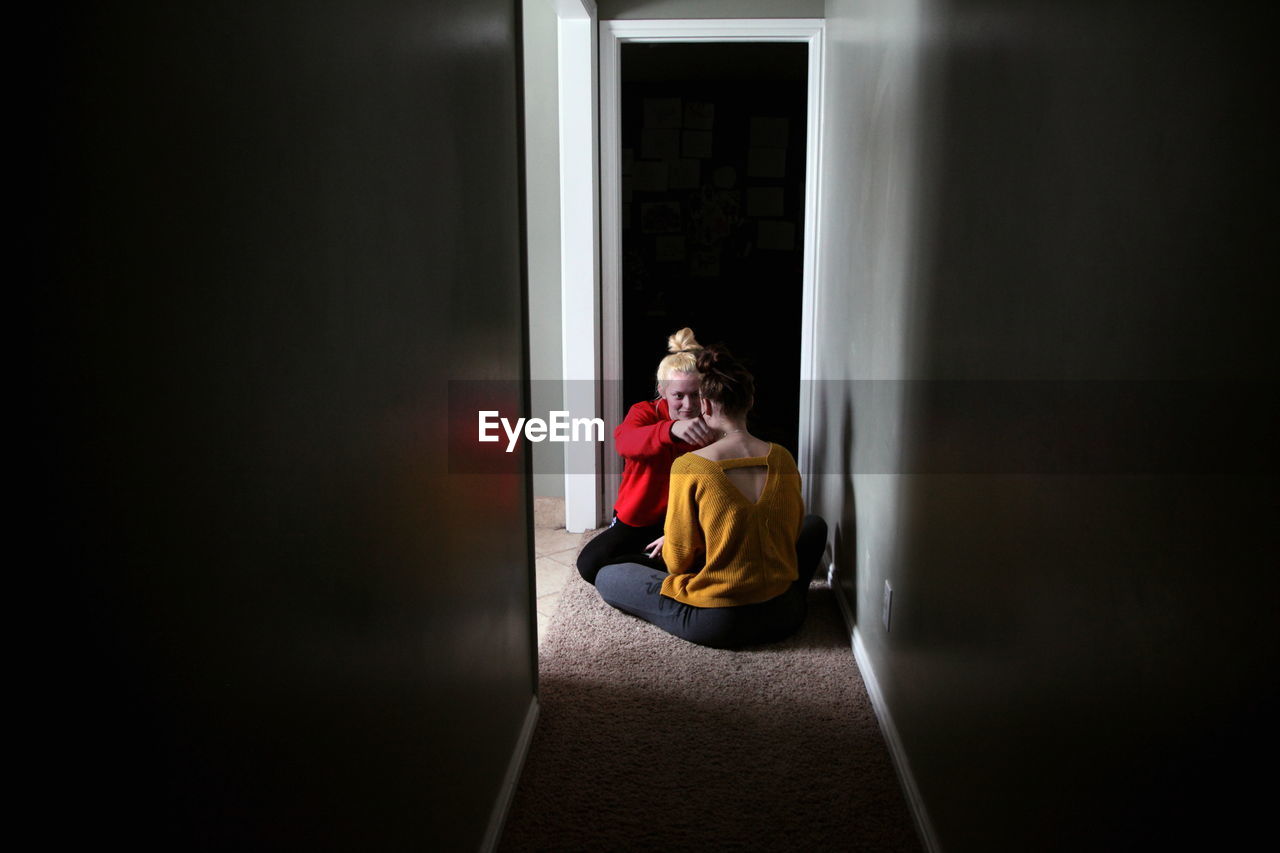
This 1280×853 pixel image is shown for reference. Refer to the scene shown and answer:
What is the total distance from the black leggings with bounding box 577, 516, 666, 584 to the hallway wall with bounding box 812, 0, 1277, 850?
1.31m

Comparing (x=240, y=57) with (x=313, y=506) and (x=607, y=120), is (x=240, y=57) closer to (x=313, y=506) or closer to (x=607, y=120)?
(x=313, y=506)

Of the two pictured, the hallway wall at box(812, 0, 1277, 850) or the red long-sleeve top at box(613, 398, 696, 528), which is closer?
the hallway wall at box(812, 0, 1277, 850)

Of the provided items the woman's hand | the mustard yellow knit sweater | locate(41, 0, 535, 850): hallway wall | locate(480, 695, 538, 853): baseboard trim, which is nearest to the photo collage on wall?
the woman's hand

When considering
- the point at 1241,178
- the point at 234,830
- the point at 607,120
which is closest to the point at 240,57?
the point at 234,830

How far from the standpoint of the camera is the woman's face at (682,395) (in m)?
2.92

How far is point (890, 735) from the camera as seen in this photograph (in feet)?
6.58

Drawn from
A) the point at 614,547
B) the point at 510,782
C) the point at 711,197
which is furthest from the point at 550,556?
the point at 711,197

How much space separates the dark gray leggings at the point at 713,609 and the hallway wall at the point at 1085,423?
668mm

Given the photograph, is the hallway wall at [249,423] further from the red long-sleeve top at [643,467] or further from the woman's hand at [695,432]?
the red long-sleeve top at [643,467]

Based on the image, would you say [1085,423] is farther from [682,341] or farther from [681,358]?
[682,341]

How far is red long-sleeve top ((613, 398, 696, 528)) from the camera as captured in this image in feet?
9.97

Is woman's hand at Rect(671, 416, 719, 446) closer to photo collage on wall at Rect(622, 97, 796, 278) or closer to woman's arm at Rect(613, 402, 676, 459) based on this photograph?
woman's arm at Rect(613, 402, 676, 459)

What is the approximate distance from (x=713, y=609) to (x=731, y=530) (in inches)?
10.0

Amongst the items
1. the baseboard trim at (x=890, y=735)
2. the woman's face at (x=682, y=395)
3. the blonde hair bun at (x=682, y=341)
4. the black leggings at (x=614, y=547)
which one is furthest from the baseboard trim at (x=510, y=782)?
the blonde hair bun at (x=682, y=341)
